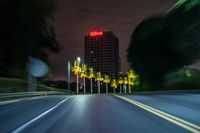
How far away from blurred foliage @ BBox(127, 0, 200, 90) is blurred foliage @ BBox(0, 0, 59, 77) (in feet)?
70.8

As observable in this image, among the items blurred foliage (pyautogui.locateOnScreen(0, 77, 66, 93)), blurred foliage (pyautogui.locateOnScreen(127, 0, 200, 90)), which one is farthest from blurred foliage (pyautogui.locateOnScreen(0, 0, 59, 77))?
blurred foliage (pyautogui.locateOnScreen(127, 0, 200, 90))

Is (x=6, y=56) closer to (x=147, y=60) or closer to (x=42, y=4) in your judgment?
(x=42, y=4)

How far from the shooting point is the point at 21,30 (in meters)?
32.8

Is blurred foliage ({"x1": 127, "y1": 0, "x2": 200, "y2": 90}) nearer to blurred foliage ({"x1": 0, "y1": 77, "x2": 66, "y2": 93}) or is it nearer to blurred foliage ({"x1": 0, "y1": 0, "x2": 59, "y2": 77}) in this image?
blurred foliage ({"x1": 0, "y1": 0, "x2": 59, "y2": 77})

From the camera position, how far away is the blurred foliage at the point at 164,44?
175 ft

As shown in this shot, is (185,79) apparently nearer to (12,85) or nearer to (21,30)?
(12,85)

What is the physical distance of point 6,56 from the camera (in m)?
34.9

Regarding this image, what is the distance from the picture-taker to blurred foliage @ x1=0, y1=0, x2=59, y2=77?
31891 mm

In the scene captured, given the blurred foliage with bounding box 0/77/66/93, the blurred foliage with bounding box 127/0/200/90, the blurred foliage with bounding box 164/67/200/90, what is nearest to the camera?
the blurred foliage with bounding box 0/77/66/93

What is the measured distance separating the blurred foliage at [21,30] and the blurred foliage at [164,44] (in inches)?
850

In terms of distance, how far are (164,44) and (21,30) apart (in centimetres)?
3660

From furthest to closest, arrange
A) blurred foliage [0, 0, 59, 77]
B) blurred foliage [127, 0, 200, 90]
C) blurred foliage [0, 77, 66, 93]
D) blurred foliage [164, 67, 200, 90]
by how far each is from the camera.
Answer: blurred foliage [127, 0, 200, 90] < blurred foliage [164, 67, 200, 90] < blurred foliage [0, 77, 66, 93] < blurred foliage [0, 0, 59, 77]

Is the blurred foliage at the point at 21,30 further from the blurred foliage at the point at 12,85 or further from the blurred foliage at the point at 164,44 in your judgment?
the blurred foliage at the point at 164,44

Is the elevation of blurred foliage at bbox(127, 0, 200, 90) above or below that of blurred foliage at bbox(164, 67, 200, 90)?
above
